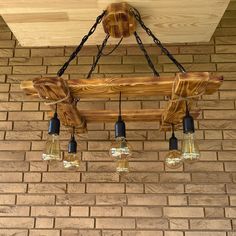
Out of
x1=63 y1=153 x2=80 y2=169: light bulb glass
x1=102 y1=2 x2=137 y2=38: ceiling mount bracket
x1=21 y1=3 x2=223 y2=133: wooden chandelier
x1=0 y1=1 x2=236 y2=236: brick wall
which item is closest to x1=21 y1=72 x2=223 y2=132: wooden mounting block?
x1=21 y1=3 x2=223 y2=133: wooden chandelier

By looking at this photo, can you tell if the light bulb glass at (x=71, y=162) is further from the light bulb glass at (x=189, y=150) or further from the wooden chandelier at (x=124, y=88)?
the light bulb glass at (x=189, y=150)

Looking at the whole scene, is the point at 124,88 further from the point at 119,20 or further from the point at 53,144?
the point at 119,20

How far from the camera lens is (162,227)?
1.87 m

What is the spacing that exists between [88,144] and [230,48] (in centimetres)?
111

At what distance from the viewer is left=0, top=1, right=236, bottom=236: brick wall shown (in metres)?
1.89

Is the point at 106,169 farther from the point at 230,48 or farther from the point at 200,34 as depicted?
the point at 230,48

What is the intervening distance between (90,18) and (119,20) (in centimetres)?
22

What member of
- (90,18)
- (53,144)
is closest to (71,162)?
(53,144)

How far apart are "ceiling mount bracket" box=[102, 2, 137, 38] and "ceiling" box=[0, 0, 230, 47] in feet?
0.13

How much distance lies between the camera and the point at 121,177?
6.47 ft

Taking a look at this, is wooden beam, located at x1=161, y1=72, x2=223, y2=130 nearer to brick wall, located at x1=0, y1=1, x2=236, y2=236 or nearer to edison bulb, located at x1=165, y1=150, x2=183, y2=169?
edison bulb, located at x1=165, y1=150, x2=183, y2=169

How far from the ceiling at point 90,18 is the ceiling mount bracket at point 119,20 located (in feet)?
0.13

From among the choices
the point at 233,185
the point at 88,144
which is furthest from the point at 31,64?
the point at 233,185

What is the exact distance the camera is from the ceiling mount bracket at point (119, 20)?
63.0 inches
